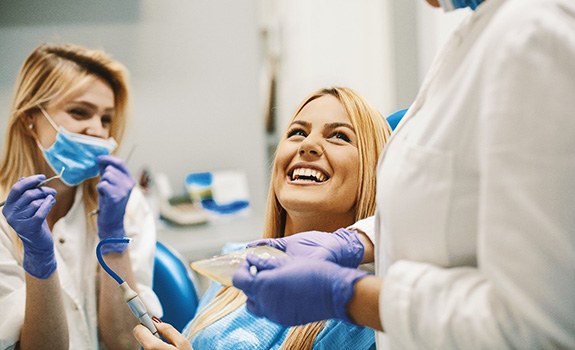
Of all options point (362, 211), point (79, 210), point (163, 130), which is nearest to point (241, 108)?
point (163, 130)

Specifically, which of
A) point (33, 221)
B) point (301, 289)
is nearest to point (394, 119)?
point (301, 289)

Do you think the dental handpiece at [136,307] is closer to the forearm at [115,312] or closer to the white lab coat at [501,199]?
the forearm at [115,312]

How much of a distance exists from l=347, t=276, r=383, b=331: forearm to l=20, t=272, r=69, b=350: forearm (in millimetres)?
904

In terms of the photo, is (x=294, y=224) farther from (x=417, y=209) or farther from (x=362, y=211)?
(x=417, y=209)

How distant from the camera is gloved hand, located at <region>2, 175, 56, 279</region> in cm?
129

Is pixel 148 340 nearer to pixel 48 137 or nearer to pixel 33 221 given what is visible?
pixel 33 221

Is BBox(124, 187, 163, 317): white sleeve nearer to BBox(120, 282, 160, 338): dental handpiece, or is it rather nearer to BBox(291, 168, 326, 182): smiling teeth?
BBox(120, 282, 160, 338): dental handpiece

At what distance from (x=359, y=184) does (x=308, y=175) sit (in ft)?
0.44

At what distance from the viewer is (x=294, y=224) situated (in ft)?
4.95

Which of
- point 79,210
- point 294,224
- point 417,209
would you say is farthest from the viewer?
point 79,210

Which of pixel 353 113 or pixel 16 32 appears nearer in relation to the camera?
pixel 353 113

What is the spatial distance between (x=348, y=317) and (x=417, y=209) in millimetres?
193

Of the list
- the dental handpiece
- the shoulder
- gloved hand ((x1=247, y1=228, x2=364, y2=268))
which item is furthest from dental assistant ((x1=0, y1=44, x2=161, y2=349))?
the shoulder

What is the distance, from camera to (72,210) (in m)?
1.66
